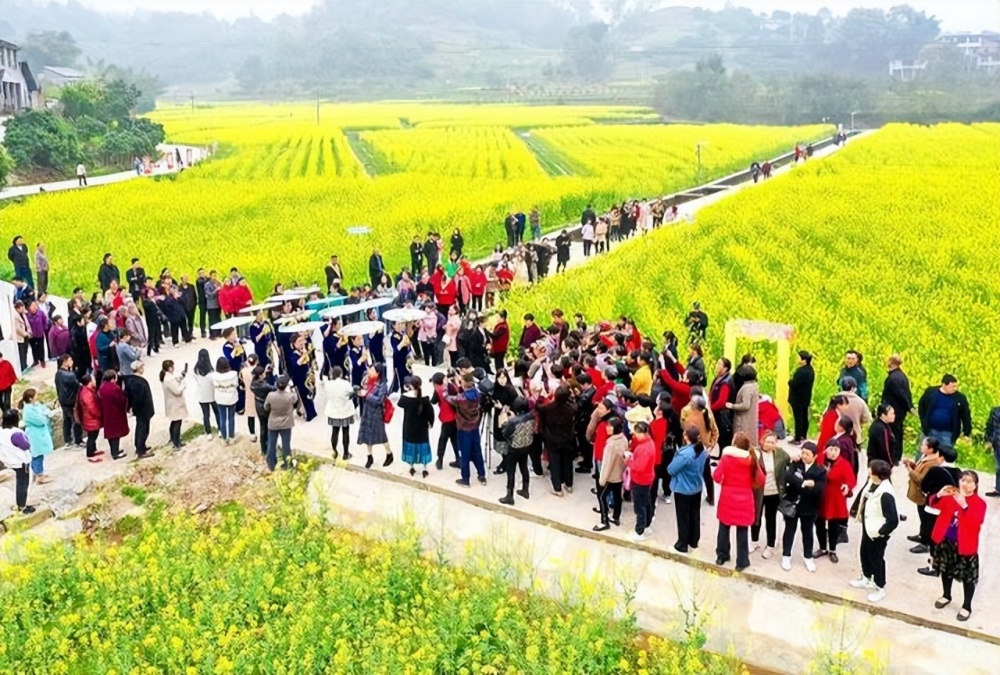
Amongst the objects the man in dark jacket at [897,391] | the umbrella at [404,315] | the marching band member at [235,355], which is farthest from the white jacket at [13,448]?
the man in dark jacket at [897,391]

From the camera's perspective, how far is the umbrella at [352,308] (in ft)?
47.1

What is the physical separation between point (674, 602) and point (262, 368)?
19.0ft

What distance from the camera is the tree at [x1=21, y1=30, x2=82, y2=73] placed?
111 meters

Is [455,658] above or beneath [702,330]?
beneath

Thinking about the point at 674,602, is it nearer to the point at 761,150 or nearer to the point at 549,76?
the point at 761,150

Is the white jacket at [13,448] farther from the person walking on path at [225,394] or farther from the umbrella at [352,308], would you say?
the umbrella at [352,308]

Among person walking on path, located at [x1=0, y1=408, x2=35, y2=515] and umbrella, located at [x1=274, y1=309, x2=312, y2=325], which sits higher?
umbrella, located at [x1=274, y1=309, x2=312, y2=325]

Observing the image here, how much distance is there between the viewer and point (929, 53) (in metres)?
137

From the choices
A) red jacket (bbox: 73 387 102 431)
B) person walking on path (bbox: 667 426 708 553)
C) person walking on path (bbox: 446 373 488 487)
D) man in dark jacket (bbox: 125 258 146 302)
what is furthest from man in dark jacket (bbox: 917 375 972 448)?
man in dark jacket (bbox: 125 258 146 302)

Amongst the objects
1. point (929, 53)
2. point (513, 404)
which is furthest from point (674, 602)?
point (929, 53)

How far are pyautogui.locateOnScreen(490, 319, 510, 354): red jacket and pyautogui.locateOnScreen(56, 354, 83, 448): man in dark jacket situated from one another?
5.35 meters

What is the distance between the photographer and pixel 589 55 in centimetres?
16000

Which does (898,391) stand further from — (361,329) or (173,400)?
(173,400)

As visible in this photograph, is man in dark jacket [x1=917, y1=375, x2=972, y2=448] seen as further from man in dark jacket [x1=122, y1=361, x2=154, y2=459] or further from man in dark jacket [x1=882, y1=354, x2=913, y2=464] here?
man in dark jacket [x1=122, y1=361, x2=154, y2=459]
